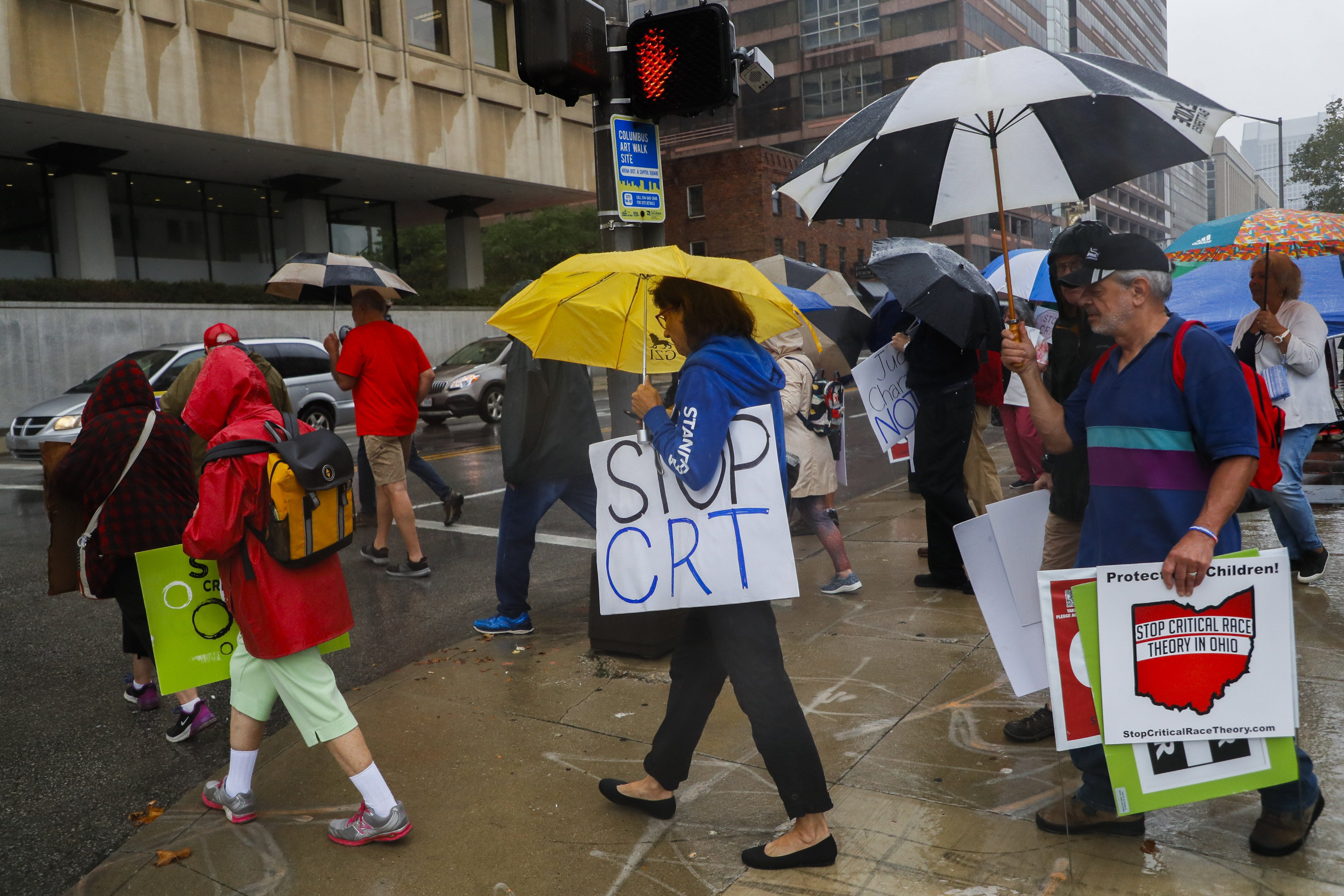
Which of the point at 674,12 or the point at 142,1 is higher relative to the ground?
the point at 142,1

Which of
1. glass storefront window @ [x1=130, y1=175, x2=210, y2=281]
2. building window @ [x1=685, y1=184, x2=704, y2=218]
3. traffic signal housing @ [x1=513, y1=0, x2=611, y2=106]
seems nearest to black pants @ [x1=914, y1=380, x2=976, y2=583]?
traffic signal housing @ [x1=513, y1=0, x2=611, y2=106]

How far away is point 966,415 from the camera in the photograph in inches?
230

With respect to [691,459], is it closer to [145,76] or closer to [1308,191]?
[145,76]

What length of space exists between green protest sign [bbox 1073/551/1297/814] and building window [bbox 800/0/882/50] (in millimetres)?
67928

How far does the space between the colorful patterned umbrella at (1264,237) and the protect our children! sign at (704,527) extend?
2867 mm

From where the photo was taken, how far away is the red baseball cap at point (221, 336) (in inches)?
156

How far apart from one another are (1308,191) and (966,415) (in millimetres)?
47192

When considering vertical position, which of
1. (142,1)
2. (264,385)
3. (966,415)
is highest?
(142,1)

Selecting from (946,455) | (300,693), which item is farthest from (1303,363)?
(300,693)

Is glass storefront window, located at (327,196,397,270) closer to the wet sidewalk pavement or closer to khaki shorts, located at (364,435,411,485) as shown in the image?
khaki shorts, located at (364,435,411,485)

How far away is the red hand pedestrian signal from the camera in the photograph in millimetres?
5047

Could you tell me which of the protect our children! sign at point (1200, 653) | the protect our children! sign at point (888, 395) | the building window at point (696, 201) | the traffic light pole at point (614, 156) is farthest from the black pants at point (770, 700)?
the building window at point (696, 201)

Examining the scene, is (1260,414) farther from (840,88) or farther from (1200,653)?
(840,88)

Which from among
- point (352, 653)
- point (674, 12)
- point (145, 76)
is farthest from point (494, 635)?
point (145, 76)
